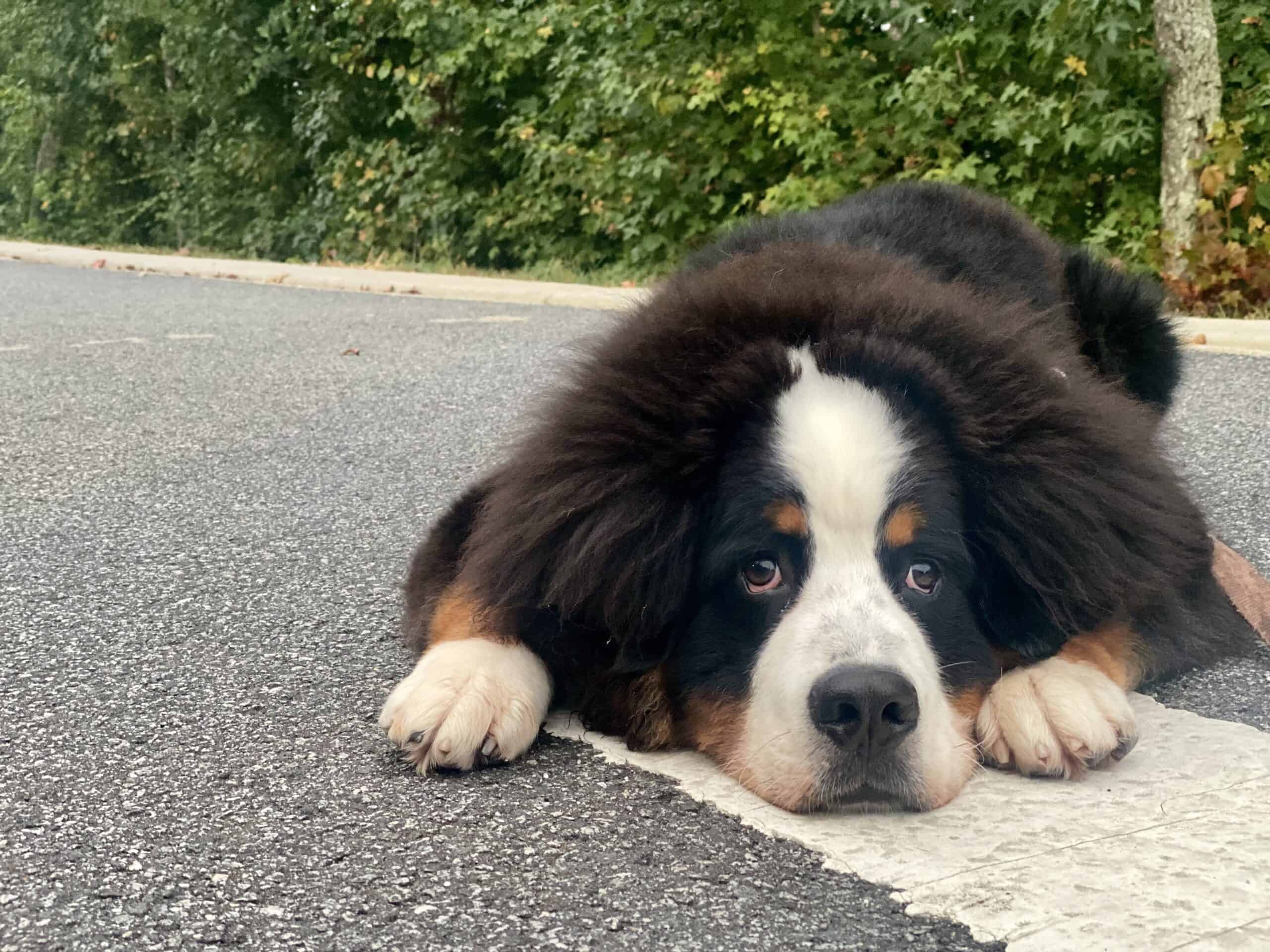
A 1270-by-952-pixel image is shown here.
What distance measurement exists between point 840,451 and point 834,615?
0.32m

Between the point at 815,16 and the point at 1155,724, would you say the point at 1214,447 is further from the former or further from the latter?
the point at 815,16

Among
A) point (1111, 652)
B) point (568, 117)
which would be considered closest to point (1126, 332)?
point (1111, 652)

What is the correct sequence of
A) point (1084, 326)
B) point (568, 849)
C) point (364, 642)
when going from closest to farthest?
point (568, 849) < point (364, 642) < point (1084, 326)

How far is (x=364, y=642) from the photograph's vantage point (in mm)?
3320

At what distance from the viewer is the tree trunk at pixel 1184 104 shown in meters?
10.1

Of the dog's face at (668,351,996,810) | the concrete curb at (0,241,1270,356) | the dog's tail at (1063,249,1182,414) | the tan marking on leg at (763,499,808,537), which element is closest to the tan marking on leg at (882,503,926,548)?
the dog's face at (668,351,996,810)

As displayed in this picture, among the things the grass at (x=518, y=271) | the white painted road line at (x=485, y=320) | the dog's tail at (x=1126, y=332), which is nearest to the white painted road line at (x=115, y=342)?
the white painted road line at (x=485, y=320)

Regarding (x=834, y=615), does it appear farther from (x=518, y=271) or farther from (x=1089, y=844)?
(x=518, y=271)

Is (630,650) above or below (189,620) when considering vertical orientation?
above

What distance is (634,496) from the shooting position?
2.67m

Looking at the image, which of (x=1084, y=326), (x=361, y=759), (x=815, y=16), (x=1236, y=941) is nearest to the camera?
(x=1236, y=941)

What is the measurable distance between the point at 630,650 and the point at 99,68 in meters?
24.9

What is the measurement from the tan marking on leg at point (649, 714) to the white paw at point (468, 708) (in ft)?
0.56

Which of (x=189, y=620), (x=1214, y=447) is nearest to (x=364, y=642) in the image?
(x=189, y=620)
